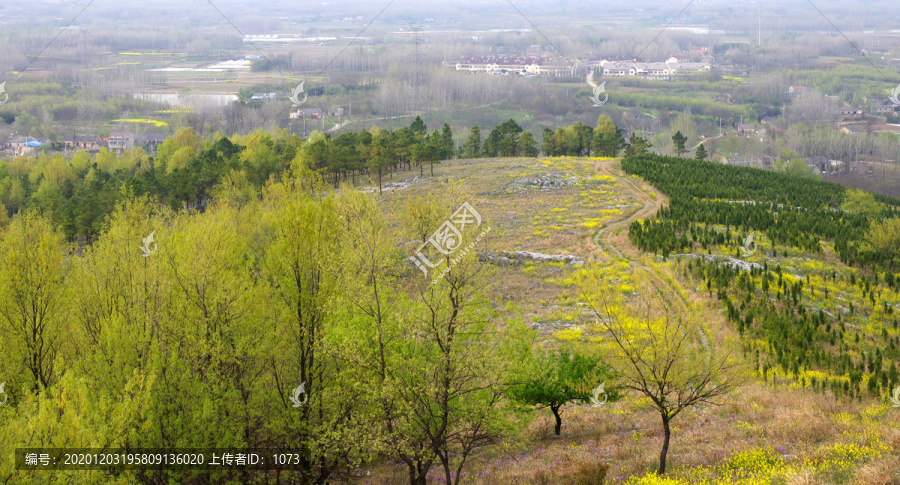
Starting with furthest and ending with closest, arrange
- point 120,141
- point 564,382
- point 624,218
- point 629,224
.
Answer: point 120,141 < point 624,218 < point 629,224 < point 564,382

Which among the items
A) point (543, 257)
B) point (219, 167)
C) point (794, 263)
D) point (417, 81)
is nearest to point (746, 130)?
point (417, 81)

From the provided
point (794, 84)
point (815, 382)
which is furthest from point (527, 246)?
point (794, 84)

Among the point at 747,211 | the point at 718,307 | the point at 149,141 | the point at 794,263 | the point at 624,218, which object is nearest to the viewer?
the point at 718,307

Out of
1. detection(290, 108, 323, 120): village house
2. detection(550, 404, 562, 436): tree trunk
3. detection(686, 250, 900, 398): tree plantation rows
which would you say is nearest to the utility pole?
detection(290, 108, 323, 120): village house

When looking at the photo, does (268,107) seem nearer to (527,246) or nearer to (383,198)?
(383,198)

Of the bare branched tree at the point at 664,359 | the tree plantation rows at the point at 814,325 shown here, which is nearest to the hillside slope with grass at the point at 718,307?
the tree plantation rows at the point at 814,325

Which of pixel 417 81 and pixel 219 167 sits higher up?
pixel 417 81

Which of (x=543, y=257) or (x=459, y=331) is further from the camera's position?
(x=543, y=257)

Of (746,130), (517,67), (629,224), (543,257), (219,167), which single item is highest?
(517,67)

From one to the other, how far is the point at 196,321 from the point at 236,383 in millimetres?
2152

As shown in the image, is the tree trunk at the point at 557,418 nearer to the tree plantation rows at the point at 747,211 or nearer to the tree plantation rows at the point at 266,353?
the tree plantation rows at the point at 266,353

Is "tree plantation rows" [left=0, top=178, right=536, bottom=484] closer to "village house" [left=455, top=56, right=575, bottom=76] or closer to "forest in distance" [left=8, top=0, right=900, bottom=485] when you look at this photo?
"forest in distance" [left=8, top=0, right=900, bottom=485]

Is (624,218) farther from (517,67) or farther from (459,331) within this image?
(517,67)

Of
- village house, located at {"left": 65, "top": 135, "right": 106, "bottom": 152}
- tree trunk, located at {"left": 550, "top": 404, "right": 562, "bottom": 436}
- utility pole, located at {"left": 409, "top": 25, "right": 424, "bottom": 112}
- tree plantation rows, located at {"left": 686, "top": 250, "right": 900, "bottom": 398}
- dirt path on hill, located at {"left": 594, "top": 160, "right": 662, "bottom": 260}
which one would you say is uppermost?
utility pole, located at {"left": 409, "top": 25, "right": 424, "bottom": 112}
